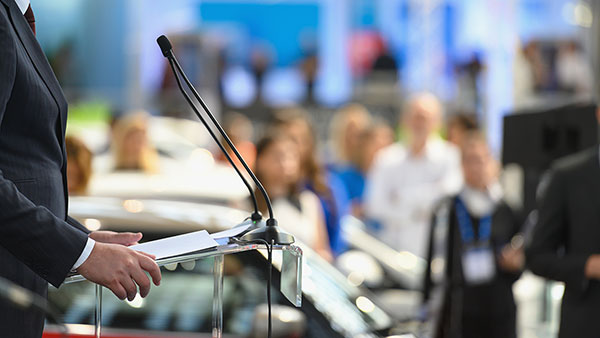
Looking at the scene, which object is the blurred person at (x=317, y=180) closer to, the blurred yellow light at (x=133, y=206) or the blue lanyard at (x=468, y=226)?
the blue lanyard at (x=468, y=226)

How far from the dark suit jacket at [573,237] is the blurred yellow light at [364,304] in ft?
1.99

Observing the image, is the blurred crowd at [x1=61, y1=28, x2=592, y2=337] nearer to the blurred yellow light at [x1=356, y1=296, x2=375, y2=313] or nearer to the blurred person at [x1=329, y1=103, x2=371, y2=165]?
the blurred person at [x1=329, y1=103, x2=371, y2=165]

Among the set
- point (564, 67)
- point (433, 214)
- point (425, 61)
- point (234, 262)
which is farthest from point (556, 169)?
point (425, 61)

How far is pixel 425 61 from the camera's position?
1381 cm

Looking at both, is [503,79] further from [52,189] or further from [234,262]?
[52,189]

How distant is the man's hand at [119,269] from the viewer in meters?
1.82

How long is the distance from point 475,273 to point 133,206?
202cm

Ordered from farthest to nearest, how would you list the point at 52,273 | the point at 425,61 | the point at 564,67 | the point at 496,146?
the point at 425,61 < the point at 564,67 < the point at 496,146 < the point at 52,273

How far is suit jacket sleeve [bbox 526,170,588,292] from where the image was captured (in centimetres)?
342

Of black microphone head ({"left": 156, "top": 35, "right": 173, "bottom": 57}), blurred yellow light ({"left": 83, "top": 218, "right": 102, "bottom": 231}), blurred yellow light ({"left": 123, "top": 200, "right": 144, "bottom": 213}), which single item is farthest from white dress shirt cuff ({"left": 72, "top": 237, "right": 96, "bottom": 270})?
blurred yellow light ({"left": 123, "top": 200, "right": 144, "bottom": 213})

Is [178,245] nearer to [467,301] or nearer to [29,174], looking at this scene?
[29,174]

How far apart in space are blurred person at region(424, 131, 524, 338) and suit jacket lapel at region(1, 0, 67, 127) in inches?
131

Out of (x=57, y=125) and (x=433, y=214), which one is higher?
(x=57, y=125)

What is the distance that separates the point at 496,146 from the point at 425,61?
2.89m
